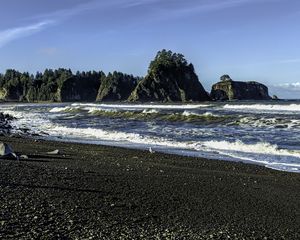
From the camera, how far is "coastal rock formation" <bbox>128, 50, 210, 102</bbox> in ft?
514

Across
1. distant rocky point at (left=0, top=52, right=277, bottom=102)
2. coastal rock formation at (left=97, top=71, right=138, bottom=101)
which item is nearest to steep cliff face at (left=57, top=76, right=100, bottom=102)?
Answer: distant rocky point at (left=0, top=52, right=277, bottom=102)

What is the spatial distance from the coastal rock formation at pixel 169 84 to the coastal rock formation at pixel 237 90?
8268 millimetres

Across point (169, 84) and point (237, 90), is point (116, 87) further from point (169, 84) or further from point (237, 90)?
point (237, 90)

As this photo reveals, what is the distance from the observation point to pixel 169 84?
160m

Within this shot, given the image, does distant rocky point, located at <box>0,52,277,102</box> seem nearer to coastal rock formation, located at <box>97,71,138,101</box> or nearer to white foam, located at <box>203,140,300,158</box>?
coastal rock formation, located at <box>97,71,138,101</box>

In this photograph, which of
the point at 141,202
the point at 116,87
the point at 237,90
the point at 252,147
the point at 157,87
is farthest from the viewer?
the point at 116,87

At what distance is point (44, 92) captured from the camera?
190125 millimetres

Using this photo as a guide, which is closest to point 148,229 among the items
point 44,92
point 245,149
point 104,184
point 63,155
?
point 104,184

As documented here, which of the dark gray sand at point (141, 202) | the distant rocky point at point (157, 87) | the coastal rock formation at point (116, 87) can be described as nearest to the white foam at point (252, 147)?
the dark gray sand at point (141, 202)

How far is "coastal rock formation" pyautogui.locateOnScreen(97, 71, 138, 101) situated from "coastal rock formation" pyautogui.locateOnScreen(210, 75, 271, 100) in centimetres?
3774

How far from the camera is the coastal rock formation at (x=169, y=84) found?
156750 millimetres

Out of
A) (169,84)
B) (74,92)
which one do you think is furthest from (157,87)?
(74,92)

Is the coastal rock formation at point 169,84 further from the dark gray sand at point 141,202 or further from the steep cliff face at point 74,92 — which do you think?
the dark gray sand at point 141,202

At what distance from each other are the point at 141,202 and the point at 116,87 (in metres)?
179
